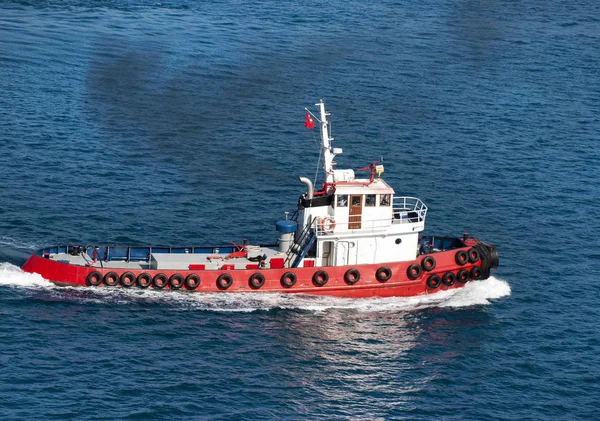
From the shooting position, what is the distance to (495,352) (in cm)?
5859

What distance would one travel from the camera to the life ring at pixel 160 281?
62.1m

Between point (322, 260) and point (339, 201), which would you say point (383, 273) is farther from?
point (339, 201)

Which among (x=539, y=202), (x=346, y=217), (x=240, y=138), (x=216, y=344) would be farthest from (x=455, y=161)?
(x=216, y=344)

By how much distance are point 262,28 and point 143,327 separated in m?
66.5

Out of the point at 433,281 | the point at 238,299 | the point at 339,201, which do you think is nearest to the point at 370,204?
the point at 339,201

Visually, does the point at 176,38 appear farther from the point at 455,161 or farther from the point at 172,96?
the point at 455,161

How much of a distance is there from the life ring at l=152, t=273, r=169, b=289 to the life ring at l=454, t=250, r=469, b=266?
16.7 meters

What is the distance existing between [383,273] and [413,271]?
1.77m

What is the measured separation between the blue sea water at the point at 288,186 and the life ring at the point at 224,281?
4.13ft

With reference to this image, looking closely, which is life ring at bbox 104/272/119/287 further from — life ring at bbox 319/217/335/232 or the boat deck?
life ring at bbox 319/217/335/232

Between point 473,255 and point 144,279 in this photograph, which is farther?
point 473,255

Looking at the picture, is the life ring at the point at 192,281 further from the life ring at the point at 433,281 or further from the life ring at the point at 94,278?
the life ring at the point at 433,281

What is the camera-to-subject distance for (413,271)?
210 ft

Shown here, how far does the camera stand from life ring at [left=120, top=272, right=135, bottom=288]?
62000mm
